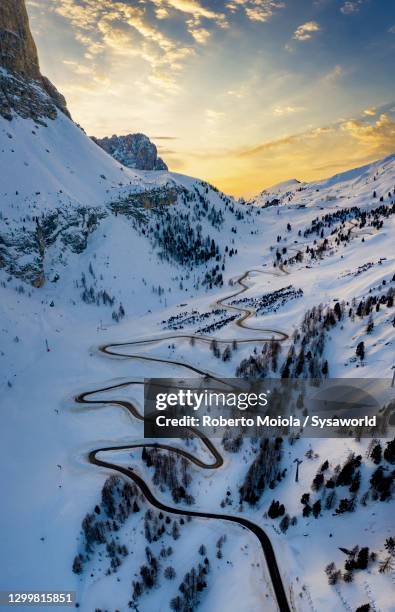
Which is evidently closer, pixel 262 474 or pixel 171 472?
pixel 262 474

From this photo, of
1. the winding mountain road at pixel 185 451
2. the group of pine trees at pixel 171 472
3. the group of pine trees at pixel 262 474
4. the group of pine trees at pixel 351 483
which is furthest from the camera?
the group of pine trees at pixel 171 472

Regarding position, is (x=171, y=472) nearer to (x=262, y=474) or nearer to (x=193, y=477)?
→ (x=193, y=477)

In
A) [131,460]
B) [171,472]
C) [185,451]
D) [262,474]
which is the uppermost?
[185,451]

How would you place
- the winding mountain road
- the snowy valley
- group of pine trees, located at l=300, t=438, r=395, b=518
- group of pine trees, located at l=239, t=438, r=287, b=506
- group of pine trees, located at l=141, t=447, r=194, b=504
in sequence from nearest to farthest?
the snowy valley < the winding mountain road < group of pine trees, located at l=300, t=438, r=395, b=518 < group of pine trees, located at l=239, t=438, r=287, b=506 < group of pine trees, located at l=141, t=447, r=194, b=504

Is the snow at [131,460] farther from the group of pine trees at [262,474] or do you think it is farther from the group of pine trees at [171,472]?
the group of pine trees at [171,472]

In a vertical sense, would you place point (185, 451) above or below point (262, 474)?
above

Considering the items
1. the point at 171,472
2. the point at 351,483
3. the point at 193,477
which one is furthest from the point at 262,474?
the point at 171,472

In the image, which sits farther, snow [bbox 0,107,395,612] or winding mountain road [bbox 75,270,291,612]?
winding mountain road [bbox 75,270,291,612]

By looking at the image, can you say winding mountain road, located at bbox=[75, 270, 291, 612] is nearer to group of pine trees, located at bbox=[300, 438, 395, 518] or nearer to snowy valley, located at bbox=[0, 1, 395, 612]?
→ snowy valley, located at bbox=[0, 1, 395, 612]

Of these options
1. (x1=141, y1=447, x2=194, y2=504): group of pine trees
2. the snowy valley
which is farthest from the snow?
(x1=141, y1=447, x2=194, y2=504): group of pine trees

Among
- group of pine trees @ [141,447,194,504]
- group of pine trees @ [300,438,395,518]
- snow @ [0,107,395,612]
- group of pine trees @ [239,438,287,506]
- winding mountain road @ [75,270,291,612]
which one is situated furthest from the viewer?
group of pine trees @ [141,447,194,504]

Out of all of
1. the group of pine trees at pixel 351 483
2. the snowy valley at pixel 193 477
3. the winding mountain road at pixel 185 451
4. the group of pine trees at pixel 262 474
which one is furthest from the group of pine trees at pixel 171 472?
the group of pine trees at pixel 351 483

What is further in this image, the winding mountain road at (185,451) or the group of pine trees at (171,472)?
the group of pine trees at (171,472)

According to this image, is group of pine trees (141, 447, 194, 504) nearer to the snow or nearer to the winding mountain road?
the snow
